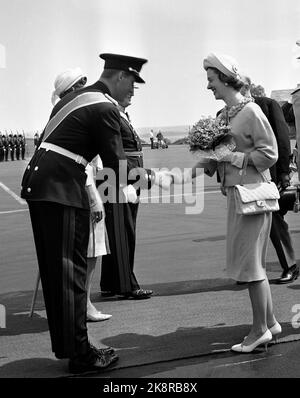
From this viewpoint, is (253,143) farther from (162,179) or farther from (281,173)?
(281,173)

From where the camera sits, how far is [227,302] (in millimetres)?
6367

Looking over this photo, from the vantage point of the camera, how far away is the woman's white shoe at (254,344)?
4968mm

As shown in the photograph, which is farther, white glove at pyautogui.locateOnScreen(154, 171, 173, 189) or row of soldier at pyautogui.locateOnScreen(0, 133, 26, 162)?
row of soldier at pyautogui.locateOnScreen(0, 133, 26, 162)

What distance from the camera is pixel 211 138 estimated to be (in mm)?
4957

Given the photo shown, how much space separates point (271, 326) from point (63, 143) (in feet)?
6.16

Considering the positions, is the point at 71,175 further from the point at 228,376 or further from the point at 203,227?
the point at 203,227

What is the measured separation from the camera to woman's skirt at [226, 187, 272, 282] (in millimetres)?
4980

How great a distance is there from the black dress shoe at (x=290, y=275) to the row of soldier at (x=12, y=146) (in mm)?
39694

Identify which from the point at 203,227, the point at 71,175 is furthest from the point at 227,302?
the point at 203,227

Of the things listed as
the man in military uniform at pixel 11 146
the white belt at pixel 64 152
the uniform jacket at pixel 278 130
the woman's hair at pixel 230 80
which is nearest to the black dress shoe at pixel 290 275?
the uniform jacket at pixel 278 130

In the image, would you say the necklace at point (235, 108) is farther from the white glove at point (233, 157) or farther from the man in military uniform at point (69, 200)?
the man in military uniform at point (69, 200)

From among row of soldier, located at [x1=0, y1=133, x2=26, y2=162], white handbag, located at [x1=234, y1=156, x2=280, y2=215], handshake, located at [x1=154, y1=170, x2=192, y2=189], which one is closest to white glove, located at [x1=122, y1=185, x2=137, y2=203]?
handshake, located at [x1=154, y1=170, x2=192, y2=189]

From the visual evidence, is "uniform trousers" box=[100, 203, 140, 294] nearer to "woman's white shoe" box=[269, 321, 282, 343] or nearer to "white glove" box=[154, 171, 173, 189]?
"white glove" box=[154, 171, 173, 189]

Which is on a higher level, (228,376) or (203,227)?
(228,376)
